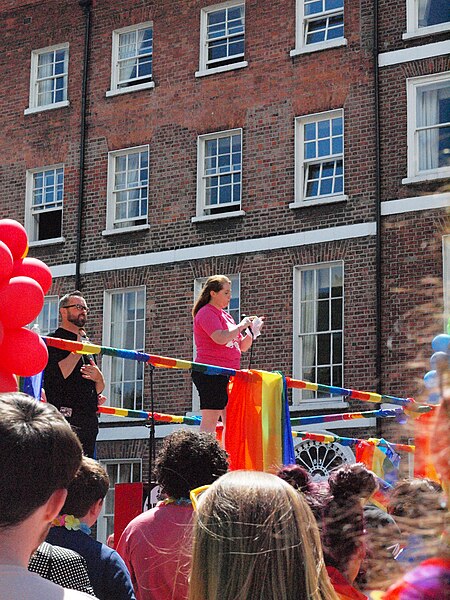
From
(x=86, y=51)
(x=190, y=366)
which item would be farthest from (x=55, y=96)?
(x=190, y=366)

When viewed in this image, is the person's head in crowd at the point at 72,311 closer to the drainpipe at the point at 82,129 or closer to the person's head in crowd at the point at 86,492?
the person's head in crowd at the point at 86,492

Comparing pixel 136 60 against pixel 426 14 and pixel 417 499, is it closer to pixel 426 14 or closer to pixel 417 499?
pixel 426 14

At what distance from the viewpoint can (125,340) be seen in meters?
20.6

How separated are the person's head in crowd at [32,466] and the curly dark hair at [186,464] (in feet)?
6.81

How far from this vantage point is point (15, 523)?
199 centimetres

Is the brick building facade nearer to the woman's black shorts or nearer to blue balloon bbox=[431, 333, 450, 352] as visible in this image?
the woman's black shorts

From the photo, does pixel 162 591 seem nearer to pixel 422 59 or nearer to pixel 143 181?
pixel 422 59

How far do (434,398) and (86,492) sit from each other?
302 centimetres

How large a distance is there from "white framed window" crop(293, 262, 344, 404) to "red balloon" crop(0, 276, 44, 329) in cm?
1319

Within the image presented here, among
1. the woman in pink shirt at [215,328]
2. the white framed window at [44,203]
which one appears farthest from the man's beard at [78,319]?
the white framed window at [44,203]

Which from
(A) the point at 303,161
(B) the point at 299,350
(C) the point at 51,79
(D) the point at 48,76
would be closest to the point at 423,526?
(B) the point at 299,350

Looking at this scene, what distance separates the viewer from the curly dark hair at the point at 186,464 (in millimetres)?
4152

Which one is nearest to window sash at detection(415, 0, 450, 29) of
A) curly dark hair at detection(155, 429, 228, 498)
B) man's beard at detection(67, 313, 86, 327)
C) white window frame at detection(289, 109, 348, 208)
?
white window frame at detection(289, 109, 348, 208)

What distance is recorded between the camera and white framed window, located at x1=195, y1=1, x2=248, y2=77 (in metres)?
20.6
